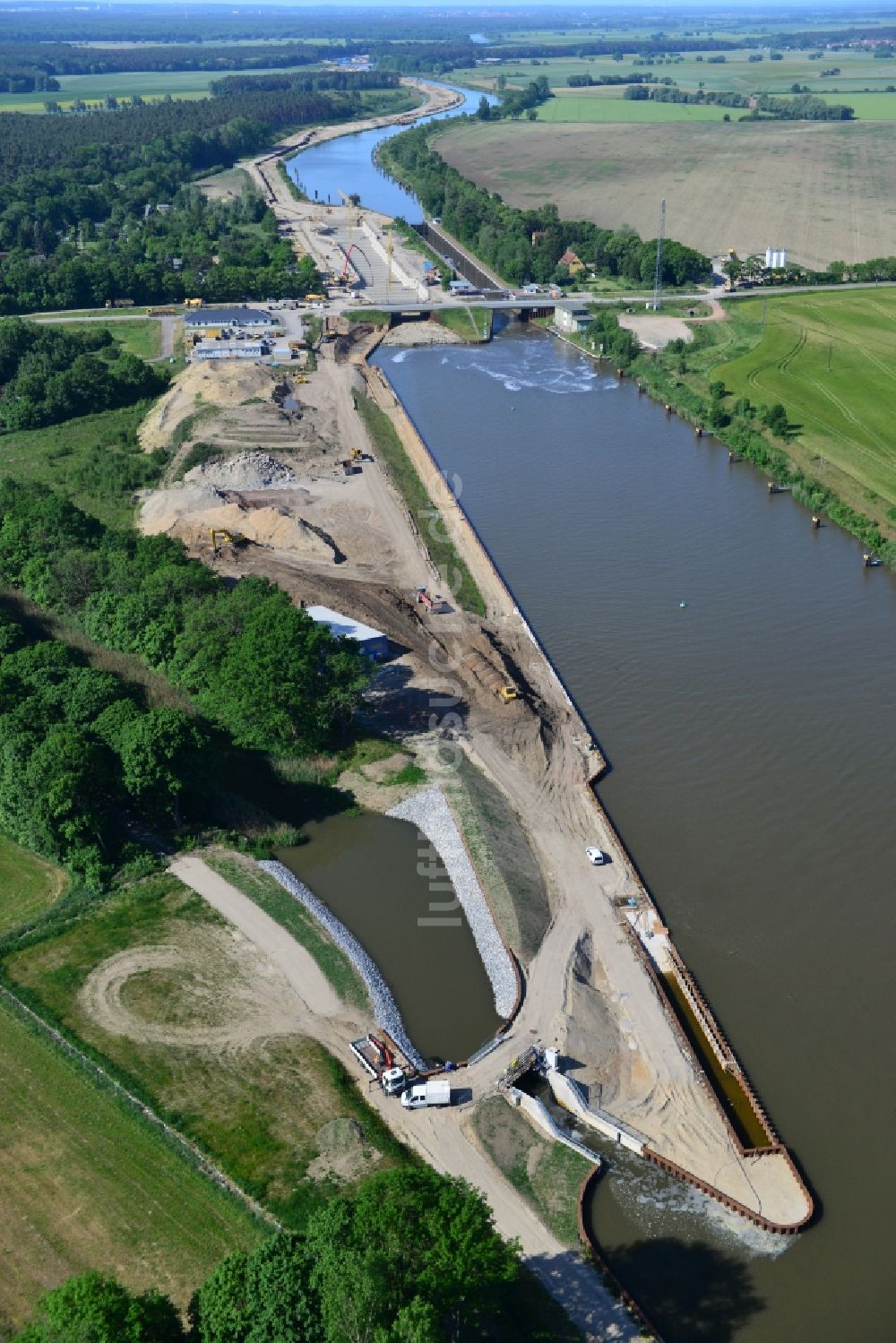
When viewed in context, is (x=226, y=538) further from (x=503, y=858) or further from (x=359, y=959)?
(x=359, y=959)

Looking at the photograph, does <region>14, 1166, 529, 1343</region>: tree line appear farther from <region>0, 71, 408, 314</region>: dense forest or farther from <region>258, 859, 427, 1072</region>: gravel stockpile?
<region>0, 71, 408, 314</region>: dense forest

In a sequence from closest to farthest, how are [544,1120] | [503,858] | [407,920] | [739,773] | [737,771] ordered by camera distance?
1. [544,1120]
2. [407,920]
3. [503,858]
4. [739,773]
5. [737,771]

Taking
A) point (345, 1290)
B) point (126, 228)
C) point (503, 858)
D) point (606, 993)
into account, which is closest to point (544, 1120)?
point (606, 993)

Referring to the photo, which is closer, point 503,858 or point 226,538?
point 503,858

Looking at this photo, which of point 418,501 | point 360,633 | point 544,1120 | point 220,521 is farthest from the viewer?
point 418,501

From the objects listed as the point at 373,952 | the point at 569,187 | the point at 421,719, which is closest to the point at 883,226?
the point at 569,187

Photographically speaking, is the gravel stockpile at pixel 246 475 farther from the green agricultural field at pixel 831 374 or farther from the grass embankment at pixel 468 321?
the grass embankment at pixel 468 321
